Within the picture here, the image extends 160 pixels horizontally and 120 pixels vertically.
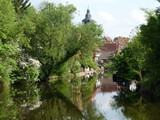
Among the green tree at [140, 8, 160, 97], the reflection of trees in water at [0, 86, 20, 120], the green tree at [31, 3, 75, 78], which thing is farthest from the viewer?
the green tree at [31, 3, 75, 78]

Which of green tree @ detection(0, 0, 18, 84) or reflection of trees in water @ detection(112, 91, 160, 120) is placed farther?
green tree @ detection(0, 0, 18, 84)

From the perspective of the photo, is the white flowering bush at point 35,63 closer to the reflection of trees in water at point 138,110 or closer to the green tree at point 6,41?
the green tree at point 6,41

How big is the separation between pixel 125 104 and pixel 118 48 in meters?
118

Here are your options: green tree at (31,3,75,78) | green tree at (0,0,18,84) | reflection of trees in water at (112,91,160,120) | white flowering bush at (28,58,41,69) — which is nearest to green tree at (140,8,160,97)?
reflection of trees in water at (112,91,160,120)

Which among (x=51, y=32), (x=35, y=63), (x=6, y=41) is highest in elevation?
(x=51, y=32)

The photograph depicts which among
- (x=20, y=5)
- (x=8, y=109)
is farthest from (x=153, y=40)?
(x=20, y=5)

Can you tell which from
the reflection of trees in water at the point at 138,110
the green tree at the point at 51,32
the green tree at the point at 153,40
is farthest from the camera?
the green tree at the point at 51,32

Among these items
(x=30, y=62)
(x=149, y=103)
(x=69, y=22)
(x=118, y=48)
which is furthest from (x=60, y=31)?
(x=118, y=48)

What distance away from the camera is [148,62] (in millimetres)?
33875

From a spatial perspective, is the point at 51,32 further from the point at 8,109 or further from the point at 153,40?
the point at 8,109

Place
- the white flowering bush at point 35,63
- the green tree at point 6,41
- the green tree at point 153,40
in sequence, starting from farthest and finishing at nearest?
the white flowering bush at point 35,63, the green tree at point 6,41, the green tree at point 153,40

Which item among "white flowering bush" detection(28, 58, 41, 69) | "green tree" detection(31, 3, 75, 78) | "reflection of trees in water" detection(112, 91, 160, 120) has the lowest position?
"reflection of trees in water" detection(112, 91, 160, 120)

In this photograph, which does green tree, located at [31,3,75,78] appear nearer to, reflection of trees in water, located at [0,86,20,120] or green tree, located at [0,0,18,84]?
green tree, located at [0,0,18,84]

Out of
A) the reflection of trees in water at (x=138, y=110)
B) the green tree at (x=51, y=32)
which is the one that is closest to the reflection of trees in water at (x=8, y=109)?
the reflection of trees in water at (x=138, y=110)
